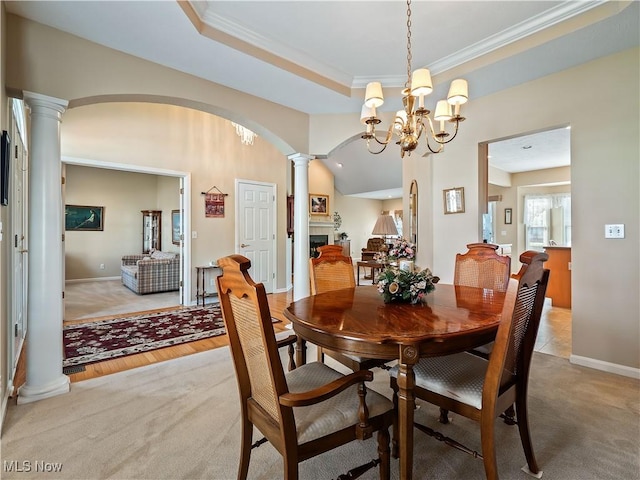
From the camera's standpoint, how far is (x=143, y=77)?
2.61 m

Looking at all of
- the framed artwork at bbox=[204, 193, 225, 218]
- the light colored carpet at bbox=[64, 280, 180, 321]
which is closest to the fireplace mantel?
the framed artwork at bbox=[204, 193, 225, 218]

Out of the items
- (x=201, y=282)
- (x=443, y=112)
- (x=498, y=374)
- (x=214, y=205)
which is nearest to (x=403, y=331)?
(x=498, y=374)

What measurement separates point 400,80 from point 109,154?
4.09 metres

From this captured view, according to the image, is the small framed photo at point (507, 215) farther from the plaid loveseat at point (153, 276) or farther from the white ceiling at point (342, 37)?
the plaid loveseat at point (153, 276)

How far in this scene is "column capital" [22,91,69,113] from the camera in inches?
83.5

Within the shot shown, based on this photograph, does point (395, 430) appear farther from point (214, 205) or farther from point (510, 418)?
point (214, 205)

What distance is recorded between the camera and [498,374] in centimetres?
Result: 126

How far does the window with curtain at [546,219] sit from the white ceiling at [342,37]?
595 centimetres

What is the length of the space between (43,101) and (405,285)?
2.61 metres

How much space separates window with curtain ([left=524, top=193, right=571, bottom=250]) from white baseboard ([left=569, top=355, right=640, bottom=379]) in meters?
5.87

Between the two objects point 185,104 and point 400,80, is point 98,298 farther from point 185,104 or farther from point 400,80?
point 400,80

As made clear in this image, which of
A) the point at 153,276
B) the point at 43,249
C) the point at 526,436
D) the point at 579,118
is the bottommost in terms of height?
the point at 526,436

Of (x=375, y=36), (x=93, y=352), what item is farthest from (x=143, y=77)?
(x=93, y=352)

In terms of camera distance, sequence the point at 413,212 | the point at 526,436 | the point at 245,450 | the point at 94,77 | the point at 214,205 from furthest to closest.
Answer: the point at 214,205, the point at 413,212, the point at 94,77, the point at 526,436, the point at 245,450
